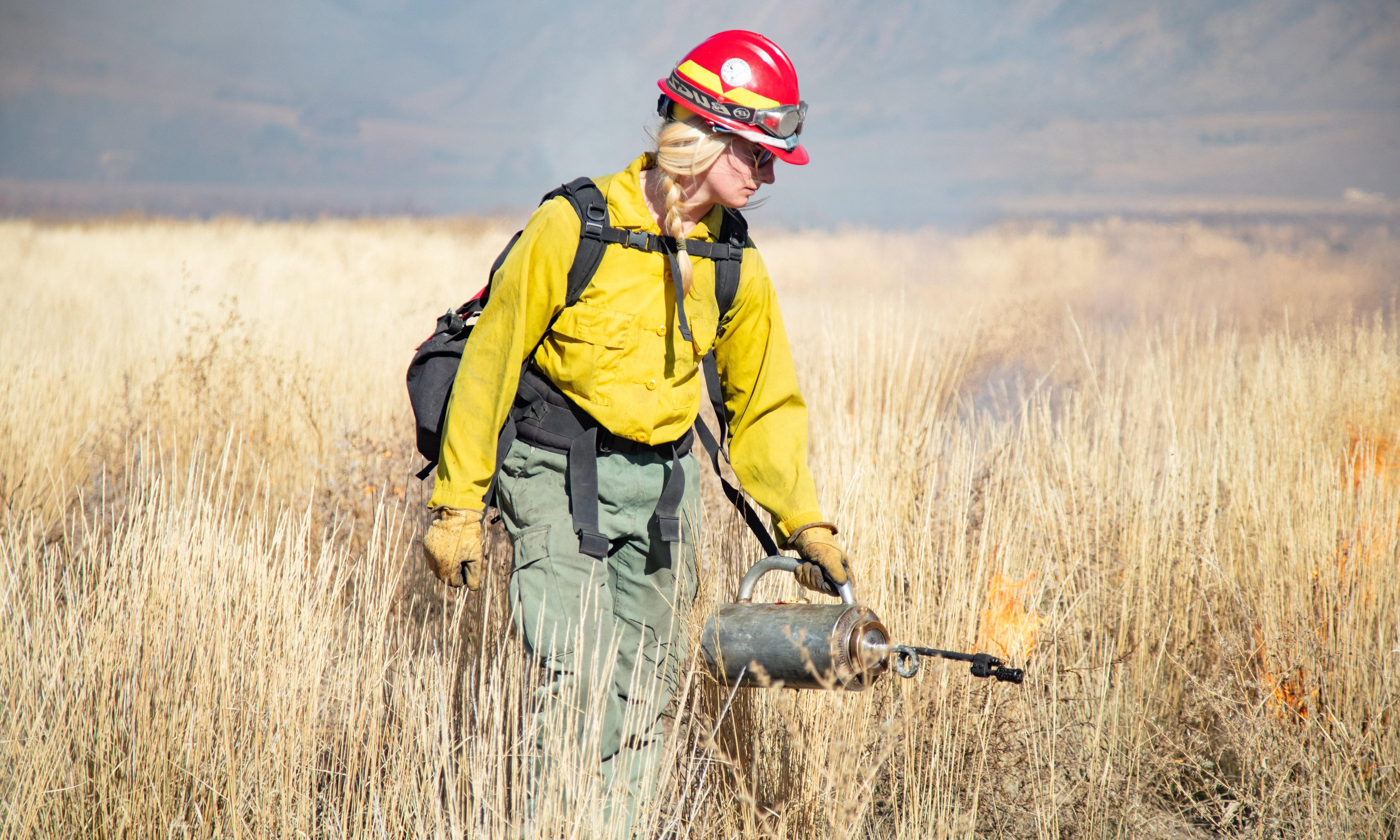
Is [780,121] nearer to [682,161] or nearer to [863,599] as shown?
[682,161]

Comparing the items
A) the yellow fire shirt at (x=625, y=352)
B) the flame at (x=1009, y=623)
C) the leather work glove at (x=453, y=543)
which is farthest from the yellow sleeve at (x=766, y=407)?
the flame at (x=1009, y=623)

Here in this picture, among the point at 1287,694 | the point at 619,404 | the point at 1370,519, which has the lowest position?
the point at 1287,694

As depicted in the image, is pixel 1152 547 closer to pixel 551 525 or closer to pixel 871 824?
pixel 871 824

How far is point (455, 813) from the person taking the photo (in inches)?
74.9

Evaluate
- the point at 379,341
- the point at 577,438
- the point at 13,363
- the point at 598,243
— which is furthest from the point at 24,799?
the point at 379,341

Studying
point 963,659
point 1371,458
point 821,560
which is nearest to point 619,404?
point 821,560

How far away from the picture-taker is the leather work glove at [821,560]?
2.21 m

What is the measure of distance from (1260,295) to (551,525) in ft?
26.3

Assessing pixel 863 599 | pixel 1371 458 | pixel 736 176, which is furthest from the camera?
pixel 1371 458

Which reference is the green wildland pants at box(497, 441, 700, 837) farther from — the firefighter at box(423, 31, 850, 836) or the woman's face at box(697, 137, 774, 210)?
the woman's face at box(697, 137, 774, 210)

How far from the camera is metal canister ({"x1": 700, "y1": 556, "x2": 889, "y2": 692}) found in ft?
6.16

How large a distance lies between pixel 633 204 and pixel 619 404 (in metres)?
0.45

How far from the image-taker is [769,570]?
214 cm

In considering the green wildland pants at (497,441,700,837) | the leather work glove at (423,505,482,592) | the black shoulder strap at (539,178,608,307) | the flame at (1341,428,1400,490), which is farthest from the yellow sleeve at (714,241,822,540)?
the flame at (1341,428,1400,490)
